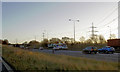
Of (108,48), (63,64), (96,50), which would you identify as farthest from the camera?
(108,48)

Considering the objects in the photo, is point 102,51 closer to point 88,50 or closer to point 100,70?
point 88,50

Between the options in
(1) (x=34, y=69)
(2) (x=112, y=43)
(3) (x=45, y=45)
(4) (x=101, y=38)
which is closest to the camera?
(1) (x=34, y=69)

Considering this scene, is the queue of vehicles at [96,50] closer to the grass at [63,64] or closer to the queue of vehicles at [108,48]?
the queue of vehicles at [108,48]

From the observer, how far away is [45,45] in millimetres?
107500

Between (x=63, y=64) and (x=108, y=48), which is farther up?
(x=108, y=48)

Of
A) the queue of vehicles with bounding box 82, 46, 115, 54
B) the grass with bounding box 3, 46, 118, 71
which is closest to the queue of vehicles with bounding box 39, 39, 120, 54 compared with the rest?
the queue of vehicles with bounding box 82, 46, 115, 54

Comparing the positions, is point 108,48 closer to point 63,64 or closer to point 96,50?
point 96,50

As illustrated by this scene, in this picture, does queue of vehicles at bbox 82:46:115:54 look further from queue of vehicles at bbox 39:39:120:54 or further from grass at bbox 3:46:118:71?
grass at bbox 3:46:118:71

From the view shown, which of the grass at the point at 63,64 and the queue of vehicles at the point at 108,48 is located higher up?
the queue of vehicles at the point at 108,48

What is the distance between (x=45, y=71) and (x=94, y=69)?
3.54m

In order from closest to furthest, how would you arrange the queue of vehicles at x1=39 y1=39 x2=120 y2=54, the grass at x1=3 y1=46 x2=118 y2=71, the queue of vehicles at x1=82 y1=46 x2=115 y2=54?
the grass at x1=3 y1=46 x2=118 y2=71, the queue of vehicles at x1=82 y1=46 x2=115 y2=54, the queue of vehicles at x1=39 y1=39 x2=120 y2=54

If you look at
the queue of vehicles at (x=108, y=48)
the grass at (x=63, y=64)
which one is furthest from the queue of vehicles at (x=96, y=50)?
the grass at (x=63, y=64)

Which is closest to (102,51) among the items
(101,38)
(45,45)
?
(45,45)

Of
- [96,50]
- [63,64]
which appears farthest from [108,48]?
[63,64]
